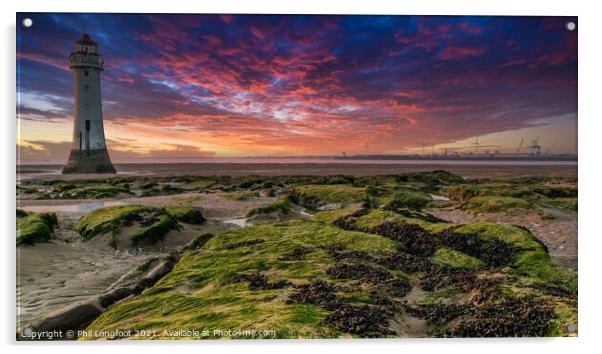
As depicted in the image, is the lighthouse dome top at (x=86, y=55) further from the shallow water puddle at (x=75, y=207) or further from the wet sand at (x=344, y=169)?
the shallow water puddle at (x=75, y=207)

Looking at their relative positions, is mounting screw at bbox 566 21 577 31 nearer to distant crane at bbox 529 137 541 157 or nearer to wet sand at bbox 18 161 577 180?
distant crane at bbox 529 137 541 157

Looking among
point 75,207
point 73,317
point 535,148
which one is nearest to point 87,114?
point 75,207

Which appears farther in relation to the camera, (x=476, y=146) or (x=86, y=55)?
(x=476, y=146)

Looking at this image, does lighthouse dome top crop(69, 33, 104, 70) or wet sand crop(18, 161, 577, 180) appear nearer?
lighthouse dome top crop(69, 33, 104, 70)

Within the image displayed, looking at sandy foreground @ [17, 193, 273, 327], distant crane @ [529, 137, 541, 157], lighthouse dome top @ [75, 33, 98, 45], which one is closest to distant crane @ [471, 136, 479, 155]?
distant crane @ [529, 137, 541, 157]

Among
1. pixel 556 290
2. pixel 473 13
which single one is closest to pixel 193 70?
pixel 473 13

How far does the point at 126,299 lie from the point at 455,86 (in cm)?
494

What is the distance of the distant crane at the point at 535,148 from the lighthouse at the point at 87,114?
5737mm

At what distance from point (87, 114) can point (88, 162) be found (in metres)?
0.63

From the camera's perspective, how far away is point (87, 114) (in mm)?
4484

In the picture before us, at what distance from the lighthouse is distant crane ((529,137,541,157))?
574 cm

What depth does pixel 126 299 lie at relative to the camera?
3.90 metres

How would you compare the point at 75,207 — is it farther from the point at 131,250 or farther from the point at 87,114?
the point at 87,114

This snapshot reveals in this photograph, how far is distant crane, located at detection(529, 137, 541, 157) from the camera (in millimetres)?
4719
